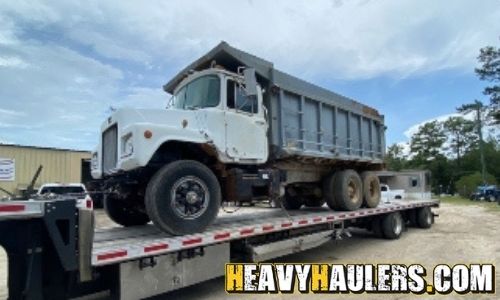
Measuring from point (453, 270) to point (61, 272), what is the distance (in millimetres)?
6256

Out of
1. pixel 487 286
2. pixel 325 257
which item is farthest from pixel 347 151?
pixel 487 286

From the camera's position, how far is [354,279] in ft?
23.2

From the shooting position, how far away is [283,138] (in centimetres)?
823

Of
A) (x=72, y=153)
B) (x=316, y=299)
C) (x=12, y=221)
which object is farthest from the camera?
(x=72, y=153)

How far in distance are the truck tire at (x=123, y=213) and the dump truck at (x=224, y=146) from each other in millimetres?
18

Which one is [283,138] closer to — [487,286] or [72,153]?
[487,286]

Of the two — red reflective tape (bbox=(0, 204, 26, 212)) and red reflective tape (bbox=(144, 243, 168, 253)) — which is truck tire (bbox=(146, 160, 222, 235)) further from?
red reflective tape (bbox=(0, 204, 26, 212))

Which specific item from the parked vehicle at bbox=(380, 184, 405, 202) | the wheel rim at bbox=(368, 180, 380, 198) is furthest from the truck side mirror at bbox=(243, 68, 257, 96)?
the parked vehicle at bbox=(380, 184, 405, 202)

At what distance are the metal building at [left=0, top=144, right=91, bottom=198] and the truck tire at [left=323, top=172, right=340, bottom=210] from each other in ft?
62.6

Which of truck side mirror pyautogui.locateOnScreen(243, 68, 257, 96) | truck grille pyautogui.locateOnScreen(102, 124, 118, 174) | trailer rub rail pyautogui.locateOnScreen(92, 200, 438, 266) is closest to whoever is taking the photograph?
trailer rub rail pyautogui.locateOnScreen(92, 200, 438, 266)

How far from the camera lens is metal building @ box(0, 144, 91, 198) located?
24.4 metres

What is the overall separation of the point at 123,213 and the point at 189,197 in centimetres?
225

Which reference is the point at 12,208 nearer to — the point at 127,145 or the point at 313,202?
the point at 127,145

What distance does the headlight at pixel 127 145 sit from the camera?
18.8ft
